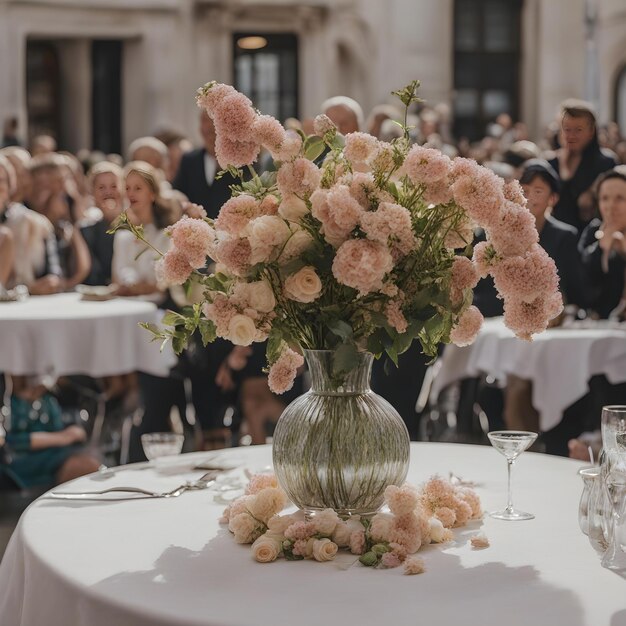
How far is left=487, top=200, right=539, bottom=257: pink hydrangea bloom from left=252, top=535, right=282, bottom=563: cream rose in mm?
623

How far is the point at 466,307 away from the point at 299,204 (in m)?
0.34

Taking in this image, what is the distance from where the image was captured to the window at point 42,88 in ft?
60.8

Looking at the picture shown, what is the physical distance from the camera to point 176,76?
18.5 m

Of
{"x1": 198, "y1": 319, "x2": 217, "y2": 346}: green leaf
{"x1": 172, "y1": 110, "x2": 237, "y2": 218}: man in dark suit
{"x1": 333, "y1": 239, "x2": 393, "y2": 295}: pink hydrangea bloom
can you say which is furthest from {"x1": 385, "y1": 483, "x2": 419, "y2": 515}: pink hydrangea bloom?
{"x1": 172, "y1": 110, "x2": 237, "y2": 218}: man in dark suit

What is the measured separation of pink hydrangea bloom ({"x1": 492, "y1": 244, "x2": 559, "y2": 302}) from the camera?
6.76ft

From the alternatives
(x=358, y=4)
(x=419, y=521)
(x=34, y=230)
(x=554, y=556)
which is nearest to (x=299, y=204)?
(x=419, y=521)

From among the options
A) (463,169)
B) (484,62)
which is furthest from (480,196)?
(484,62)

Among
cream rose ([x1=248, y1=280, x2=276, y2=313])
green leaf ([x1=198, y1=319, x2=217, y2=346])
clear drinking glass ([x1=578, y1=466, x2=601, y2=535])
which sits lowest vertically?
clear drinking glass ([x1=578, y1=466, x2=601, y2=535])

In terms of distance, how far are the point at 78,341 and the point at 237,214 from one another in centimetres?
368

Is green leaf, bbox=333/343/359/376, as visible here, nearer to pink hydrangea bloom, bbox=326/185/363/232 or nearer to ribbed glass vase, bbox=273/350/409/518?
ribbed glass vase, bbox=273/350/409/518

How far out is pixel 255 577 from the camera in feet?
6.25

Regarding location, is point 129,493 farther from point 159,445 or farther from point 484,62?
point 484,62

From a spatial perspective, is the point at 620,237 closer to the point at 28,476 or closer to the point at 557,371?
the point at 557,371

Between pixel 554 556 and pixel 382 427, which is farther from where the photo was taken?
pixel 382 427
